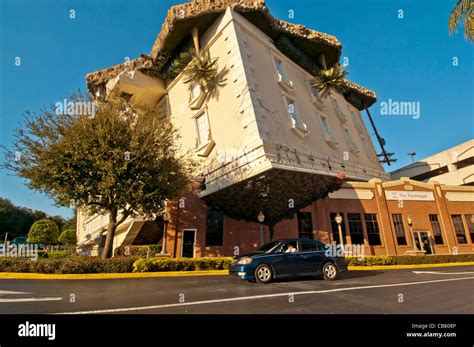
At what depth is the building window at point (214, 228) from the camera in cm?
1808

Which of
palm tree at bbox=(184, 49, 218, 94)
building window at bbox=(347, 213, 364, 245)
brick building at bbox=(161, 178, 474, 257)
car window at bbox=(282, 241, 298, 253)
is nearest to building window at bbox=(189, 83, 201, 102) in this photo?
palm tree at bbox=(184, 49, 218, 94)

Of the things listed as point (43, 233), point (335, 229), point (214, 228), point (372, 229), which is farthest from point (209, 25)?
point (43, 233)

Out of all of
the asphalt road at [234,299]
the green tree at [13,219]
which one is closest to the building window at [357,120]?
the asphalt road at [234,299]

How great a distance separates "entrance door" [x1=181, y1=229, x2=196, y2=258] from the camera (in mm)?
17125

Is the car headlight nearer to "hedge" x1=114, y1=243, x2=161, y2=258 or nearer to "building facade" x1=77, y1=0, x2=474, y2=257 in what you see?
"building facade" x1=77, y1=0, x2=474, y2=257

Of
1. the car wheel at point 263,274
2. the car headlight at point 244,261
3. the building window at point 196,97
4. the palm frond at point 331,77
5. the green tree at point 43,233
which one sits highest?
the palm frond at point 331,77

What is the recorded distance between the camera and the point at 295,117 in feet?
67.3

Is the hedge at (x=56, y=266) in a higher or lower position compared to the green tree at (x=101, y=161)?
lower

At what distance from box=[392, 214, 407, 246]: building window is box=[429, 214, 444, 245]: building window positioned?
3.50 m

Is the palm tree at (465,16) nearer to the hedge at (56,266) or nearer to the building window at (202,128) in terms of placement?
the building window at (202,128)

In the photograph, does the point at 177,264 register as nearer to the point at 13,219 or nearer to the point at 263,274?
the point at 263,274

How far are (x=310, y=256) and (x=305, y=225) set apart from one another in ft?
35.5
